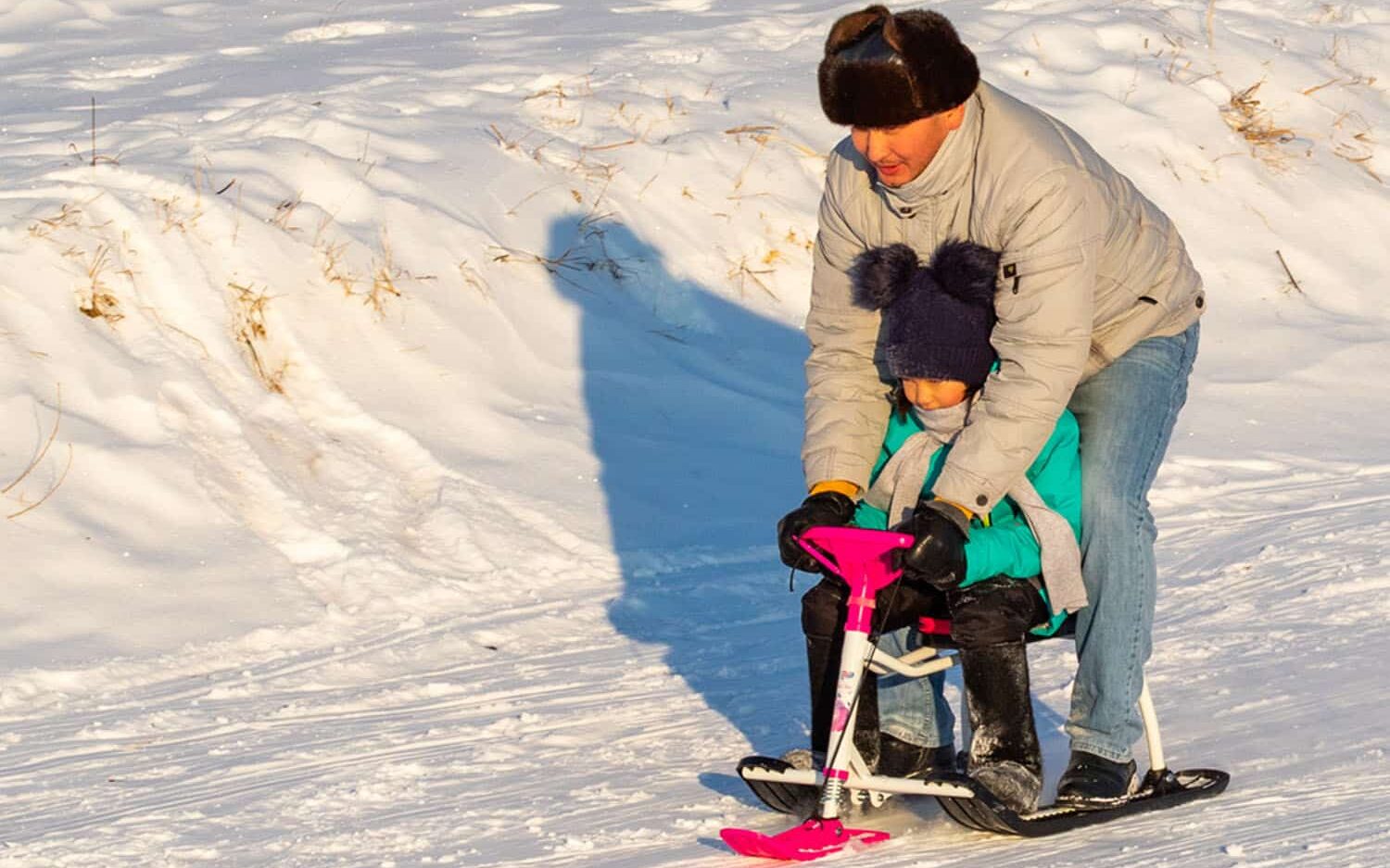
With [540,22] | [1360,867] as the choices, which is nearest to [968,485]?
[1360,867]

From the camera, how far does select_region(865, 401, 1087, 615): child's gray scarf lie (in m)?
4.11

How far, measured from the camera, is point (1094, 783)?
4.22 meters

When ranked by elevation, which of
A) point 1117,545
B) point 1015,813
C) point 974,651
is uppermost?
point 1117,545

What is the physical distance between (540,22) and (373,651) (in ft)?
22.2

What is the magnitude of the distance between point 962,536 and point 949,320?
0.48 m

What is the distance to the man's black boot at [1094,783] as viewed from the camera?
420 cm

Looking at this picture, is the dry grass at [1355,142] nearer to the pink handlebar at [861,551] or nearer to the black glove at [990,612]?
the black glove at [990,612]

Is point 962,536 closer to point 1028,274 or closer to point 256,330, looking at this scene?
point 1028,274

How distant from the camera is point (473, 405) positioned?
25.0 ft

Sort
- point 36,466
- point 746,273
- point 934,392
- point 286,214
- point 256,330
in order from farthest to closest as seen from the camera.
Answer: point 746,273 < point 286,214 < point 256,330 < point 36,466 < point 934,392

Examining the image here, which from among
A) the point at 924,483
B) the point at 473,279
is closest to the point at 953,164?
the point at 924,483

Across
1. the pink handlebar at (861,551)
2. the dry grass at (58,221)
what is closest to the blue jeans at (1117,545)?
the pink handlebar at (861,551)

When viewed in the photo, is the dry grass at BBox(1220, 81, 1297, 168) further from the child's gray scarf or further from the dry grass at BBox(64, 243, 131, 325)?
the child's gray scarf

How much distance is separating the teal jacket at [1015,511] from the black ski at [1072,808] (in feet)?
1.31
